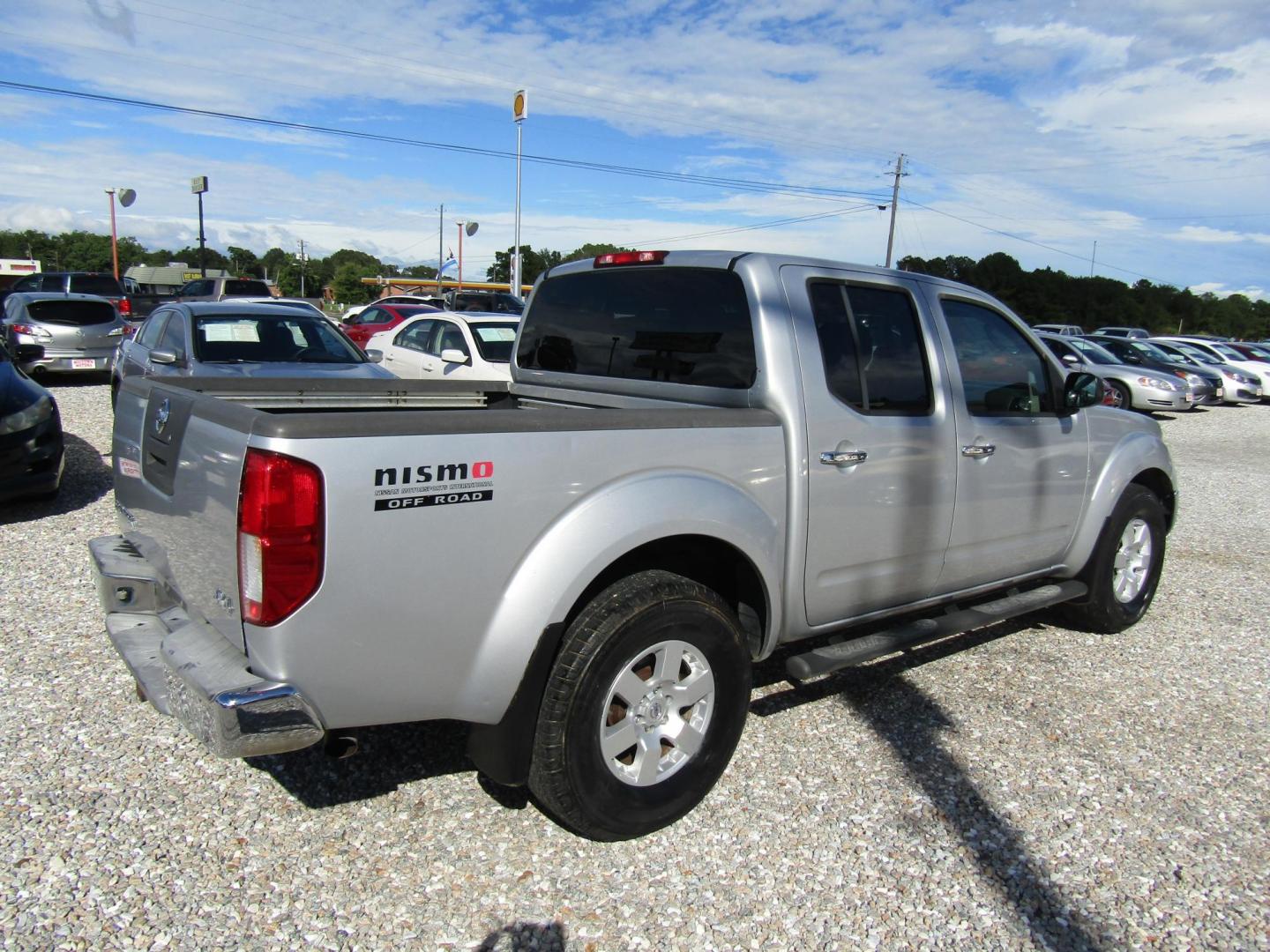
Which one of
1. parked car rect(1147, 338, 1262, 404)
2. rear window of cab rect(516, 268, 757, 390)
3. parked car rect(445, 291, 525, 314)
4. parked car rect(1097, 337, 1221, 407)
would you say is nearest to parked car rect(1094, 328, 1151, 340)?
parked car rect(1147, 338, 1262, 404)

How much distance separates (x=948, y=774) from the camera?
11.8ft

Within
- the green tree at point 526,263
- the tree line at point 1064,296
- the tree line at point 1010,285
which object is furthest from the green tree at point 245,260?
the tree line at point 1064,296

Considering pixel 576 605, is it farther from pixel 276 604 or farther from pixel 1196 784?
pixel 1196 784

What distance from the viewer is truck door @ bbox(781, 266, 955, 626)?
347 cm

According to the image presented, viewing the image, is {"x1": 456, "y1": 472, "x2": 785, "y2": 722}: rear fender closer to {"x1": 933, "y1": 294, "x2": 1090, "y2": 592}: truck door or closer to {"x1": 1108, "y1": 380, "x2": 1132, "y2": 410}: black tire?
{"x1": 933, "y1": 294, "x2": 1090, "y2": 592}: truck door

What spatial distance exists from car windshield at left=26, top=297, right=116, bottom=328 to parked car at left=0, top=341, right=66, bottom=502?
9.14 meters

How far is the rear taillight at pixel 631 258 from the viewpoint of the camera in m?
3.88

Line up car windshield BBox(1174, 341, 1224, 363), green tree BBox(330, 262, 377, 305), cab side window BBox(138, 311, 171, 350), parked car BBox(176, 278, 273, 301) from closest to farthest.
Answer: cab side window BBox(138, 311, 171, 350) < parked car BBox(176, 278, 273, 301) < car windshield BBox(1174, 341, 1224, 363) < green tree BBox(330, 262, 377, 305)

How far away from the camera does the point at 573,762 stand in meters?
2.80

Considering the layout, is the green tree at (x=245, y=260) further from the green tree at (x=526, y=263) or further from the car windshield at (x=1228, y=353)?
the car windshield at (x=1228, y=353)

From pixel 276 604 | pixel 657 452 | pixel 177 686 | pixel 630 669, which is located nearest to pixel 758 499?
pixel 657 452

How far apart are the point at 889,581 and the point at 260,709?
252 centimetres

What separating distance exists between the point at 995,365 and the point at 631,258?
1789 mm

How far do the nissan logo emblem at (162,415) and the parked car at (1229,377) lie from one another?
24281mm
